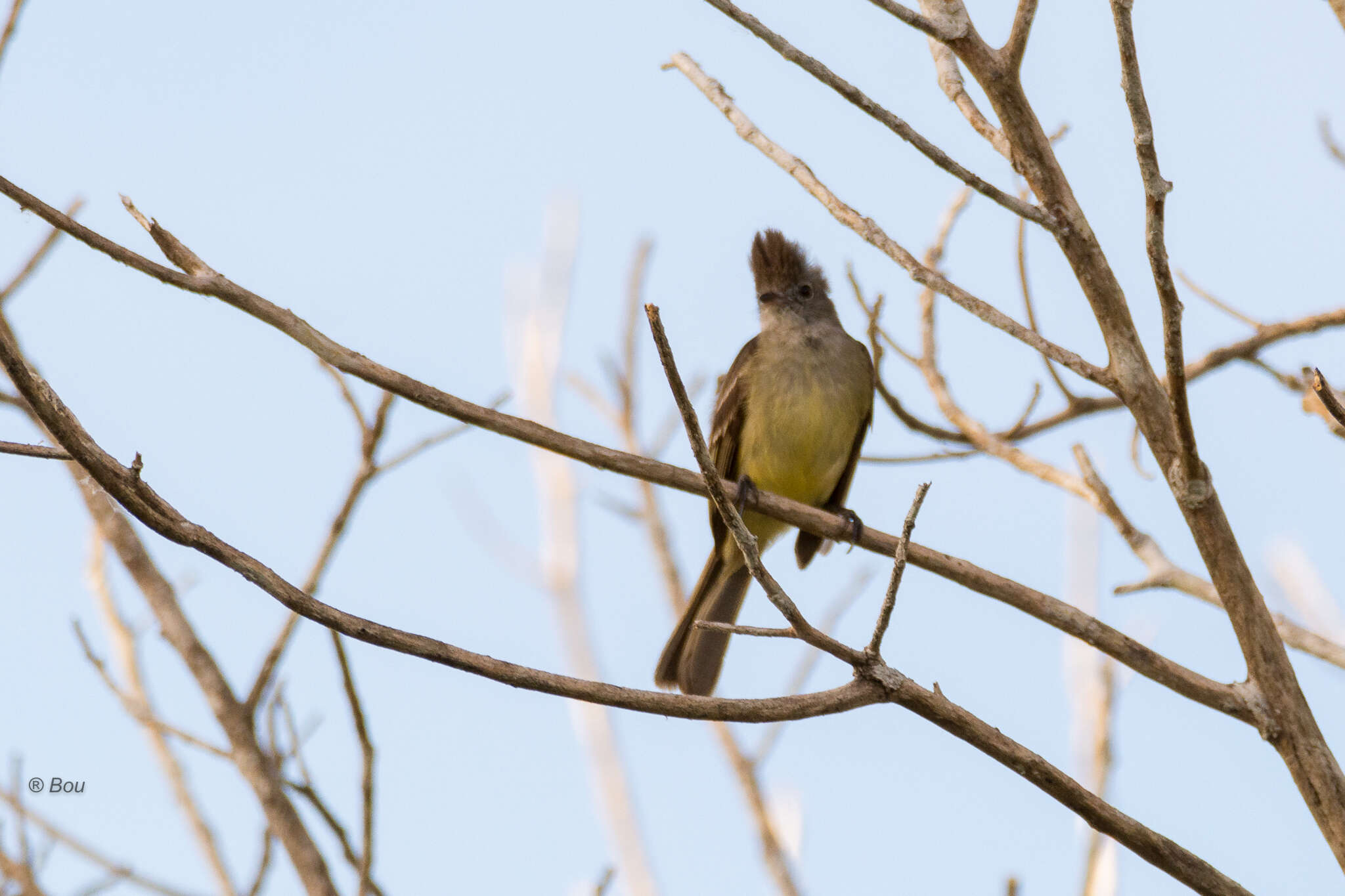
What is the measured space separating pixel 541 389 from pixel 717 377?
294cm

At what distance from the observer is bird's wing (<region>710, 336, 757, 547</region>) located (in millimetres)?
5590

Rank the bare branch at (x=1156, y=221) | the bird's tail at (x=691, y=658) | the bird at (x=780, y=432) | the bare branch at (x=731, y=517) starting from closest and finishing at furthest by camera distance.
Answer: the bare branch at (x=731, y=517) → the bare branch at (x=1156, y=221) → the bird's tail at (x=691, y=658) → the bird at (x=780, y=432)

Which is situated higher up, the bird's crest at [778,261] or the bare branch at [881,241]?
the bird's crest at [778,261]

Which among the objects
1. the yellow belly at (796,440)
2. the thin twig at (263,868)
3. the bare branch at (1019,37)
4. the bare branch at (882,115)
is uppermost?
the yellow belly at (796,440)

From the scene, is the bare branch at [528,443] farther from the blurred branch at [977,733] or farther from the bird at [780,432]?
the bird at [780,432]

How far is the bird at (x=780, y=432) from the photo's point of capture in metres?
5.57

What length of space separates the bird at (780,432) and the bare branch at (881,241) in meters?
2.31

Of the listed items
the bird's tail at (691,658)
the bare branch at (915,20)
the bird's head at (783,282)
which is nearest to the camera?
the bare branch at (915,20)

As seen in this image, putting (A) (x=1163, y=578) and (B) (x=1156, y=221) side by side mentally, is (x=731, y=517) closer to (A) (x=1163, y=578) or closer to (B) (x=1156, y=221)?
(B) (x=1156, y=221)

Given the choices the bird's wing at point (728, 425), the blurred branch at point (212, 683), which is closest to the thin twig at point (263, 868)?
the blurred branch at point (212, 683)

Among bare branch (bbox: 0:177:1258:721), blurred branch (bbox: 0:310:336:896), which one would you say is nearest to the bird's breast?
bare branch (bbox: 0:177:1258:721)

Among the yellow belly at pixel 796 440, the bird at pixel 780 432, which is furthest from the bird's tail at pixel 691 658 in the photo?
the yellow belly at pixel 796 440

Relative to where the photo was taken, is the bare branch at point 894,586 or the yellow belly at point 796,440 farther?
the yellow belly at point 796,440

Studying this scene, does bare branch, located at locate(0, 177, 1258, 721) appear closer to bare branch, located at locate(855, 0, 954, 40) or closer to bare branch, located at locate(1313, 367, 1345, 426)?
bare branch, located at locate(1313, 367, 1345, 426)
